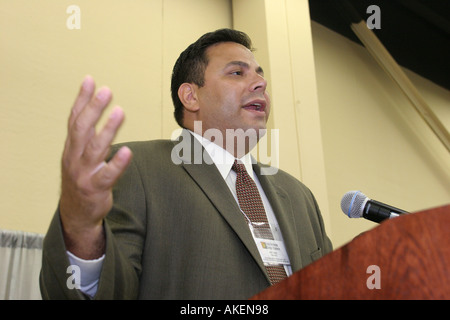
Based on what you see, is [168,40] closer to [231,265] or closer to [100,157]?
[231,265]

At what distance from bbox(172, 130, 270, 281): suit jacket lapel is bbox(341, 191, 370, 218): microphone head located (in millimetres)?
266

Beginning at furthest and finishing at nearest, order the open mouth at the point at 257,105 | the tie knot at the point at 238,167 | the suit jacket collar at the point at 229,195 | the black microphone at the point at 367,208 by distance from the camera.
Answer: the open mouth at the point at 257,105 < the tie knot at the point at 238,167 < the suit jacket collar at the point at 229,195 < the black microphone at the point at 367,208

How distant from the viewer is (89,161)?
0.80 metres

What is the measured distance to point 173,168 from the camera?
59.2 inches

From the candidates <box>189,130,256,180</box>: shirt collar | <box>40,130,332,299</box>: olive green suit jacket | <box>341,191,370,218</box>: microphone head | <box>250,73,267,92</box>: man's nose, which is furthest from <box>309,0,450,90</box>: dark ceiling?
<box>341,191,370,218</box>: microphone head

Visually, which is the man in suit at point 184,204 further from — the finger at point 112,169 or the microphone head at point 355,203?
the microphone head at point 355,203

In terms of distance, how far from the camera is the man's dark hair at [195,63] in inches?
81.4

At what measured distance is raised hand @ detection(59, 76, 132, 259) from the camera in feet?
2.54

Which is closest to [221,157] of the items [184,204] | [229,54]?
[184,204]

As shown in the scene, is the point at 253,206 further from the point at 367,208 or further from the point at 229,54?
the point at 229,54

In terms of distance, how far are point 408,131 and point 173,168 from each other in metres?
4.20

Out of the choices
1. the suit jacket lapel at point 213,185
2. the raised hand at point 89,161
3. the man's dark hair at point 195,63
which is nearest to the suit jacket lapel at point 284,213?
the suit jacket lapel at point 213,185

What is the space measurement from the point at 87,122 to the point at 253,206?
839 millimetres

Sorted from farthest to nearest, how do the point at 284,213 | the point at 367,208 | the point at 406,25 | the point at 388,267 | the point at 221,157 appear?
the point at 406,25 < the point at 221,157 < the point at 284,213 < the point at 367,208 < the point at 388,267
